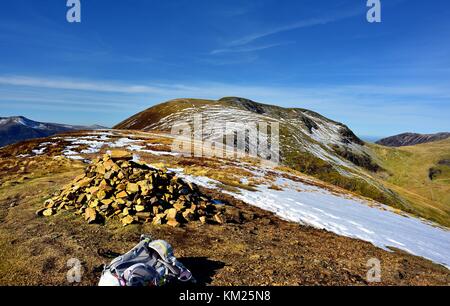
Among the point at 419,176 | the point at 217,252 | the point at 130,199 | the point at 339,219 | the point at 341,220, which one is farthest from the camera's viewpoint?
the point at 419,176

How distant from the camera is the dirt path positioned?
482 inches

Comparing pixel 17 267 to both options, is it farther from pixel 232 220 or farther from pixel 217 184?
pixel 217 184

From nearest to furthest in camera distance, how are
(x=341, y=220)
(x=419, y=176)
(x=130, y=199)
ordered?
(x=130, y=199) → (x=341, y=220) → (x=419, y=176)

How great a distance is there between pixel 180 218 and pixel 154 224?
1852 millimetres

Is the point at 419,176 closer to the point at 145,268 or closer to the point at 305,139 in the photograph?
the point at 305,139

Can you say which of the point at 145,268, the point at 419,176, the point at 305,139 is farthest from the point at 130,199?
the point at 419,176

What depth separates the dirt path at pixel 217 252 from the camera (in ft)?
40.1

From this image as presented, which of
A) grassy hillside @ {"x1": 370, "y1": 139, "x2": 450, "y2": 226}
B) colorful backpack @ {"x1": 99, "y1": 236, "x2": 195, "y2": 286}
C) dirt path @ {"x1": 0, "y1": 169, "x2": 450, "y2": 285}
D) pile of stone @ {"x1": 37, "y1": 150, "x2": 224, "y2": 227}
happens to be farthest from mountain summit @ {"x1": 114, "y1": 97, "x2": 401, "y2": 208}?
colorful backpack @ {"x1": 99, "y1": 236, "x2": 195, "y2": 286}

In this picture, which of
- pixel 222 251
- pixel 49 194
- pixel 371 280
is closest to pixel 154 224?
pixel 222 251

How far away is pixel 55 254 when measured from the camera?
13.1m

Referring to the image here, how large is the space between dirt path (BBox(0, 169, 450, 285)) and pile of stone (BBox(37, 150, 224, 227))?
0.83m

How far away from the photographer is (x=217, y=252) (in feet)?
48.9

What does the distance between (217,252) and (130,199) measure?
7475 millimetres

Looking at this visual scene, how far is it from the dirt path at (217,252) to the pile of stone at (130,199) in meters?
0.83
